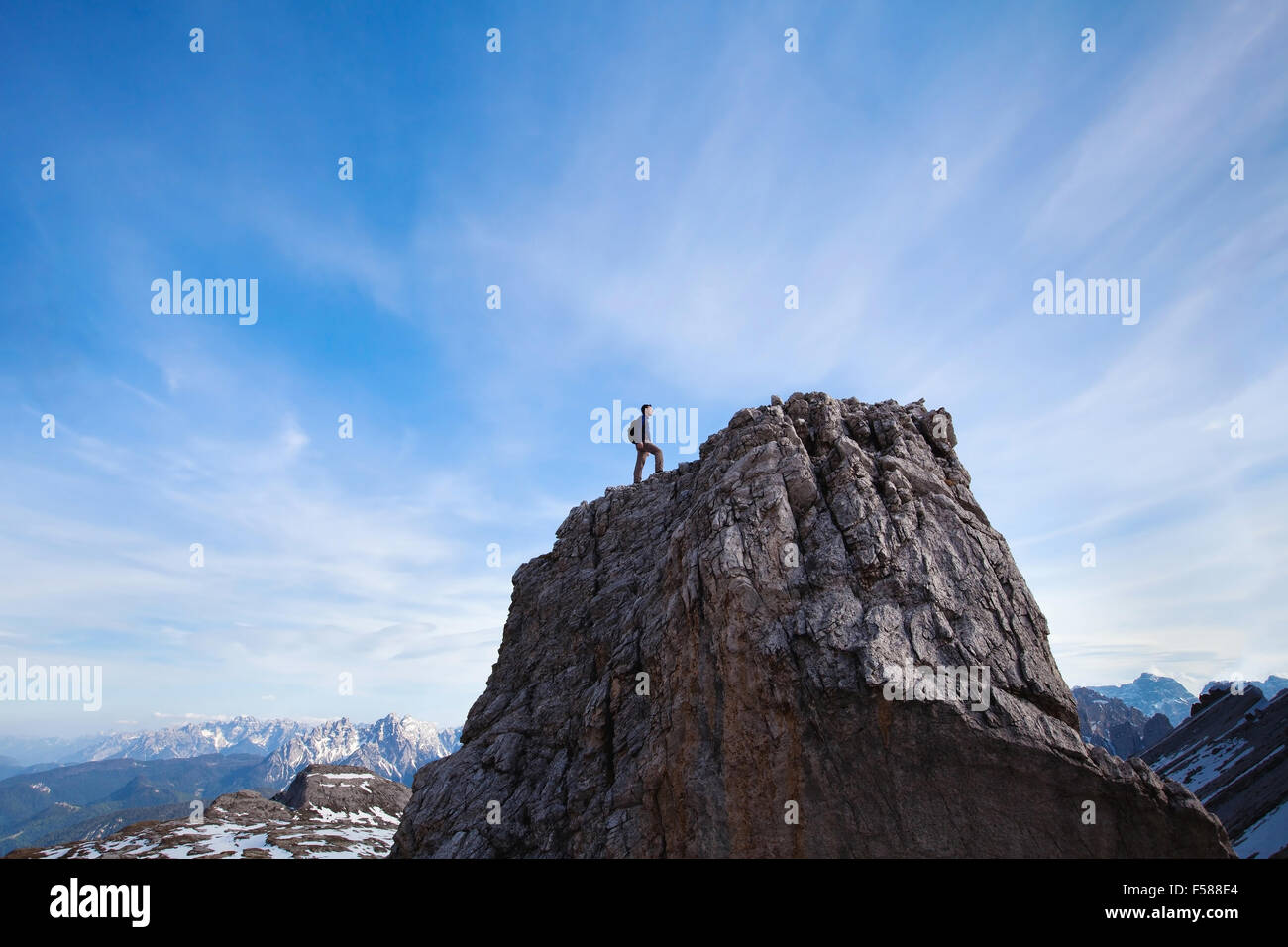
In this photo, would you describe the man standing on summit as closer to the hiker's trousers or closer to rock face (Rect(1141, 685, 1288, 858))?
the hiker's trousers

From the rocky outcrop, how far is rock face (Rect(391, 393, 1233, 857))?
45.6 m

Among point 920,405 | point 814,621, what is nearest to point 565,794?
point 814,621

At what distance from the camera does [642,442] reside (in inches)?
1681

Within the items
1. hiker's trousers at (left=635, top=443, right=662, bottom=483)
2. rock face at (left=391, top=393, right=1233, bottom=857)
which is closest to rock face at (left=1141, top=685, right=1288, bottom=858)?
rock face at (left=391, top=393, right=1233, bottom=857)

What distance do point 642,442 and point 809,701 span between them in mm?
22435

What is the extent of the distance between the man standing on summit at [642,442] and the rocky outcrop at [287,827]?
5149 cm

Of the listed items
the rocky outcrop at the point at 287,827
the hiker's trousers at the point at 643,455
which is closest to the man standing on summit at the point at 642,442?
the hiker's trousers at the point at 643,455

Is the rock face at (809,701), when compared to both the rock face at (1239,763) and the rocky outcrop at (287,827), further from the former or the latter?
the rocky outcrop at (287,827)

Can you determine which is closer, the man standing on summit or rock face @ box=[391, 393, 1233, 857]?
rock face @ box=[391, 393, 1233, 857]

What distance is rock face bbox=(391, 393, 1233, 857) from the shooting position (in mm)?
21812
